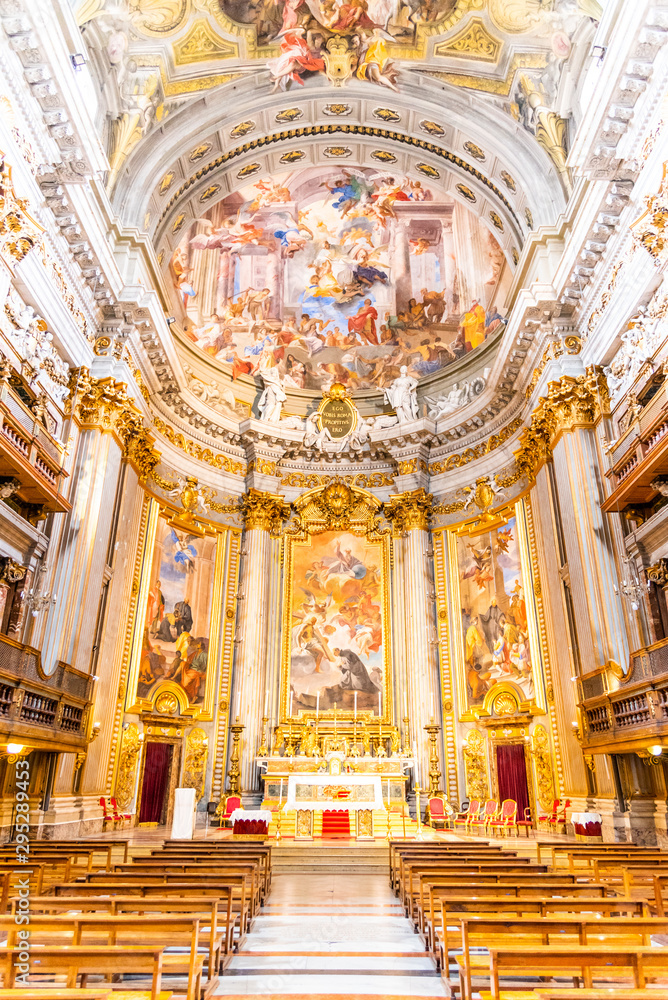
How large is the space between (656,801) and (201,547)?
44.0 feet

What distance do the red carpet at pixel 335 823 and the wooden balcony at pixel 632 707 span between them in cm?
538

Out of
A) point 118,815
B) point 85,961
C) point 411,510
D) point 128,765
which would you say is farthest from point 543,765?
point 85,961

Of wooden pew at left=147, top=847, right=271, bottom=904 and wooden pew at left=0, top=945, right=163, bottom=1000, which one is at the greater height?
wooden pew at left=147, top=847, right=271, bottom=904

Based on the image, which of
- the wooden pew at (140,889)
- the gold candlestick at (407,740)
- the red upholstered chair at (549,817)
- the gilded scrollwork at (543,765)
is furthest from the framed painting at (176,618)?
the wooden pew at (140,889)

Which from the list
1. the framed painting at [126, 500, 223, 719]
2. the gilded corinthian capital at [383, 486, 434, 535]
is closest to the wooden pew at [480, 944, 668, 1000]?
the framed painting at [126, 500, 223, 719]

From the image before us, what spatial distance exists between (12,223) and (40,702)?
761cm

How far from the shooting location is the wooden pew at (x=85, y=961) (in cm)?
348

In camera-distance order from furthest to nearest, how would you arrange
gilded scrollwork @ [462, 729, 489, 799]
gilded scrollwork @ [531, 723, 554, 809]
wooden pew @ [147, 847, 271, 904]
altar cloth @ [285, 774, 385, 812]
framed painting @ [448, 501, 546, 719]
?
gilded scrollwork @ [462, 729, 489, 799] < framed painting @ [448, 501, 546, 719] < gilded scrollwork @ [531, 723, 554, 809] < altar cloth @ [285, 774, 385, 812] < wooden pew @ [147, 847, 271, 904]

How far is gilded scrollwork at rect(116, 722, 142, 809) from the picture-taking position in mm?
15812

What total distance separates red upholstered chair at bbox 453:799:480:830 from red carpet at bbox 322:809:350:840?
3495 mm

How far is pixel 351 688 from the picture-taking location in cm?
2077

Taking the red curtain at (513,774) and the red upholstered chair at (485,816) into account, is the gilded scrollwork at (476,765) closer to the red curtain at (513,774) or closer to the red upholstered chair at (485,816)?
the red curtain at (513,774)

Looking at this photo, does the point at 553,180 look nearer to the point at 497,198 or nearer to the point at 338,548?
the point at 497,198

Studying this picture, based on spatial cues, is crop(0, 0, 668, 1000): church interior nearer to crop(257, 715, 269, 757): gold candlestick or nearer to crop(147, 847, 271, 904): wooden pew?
crop(147, 847, 271, 904): wooden pew
